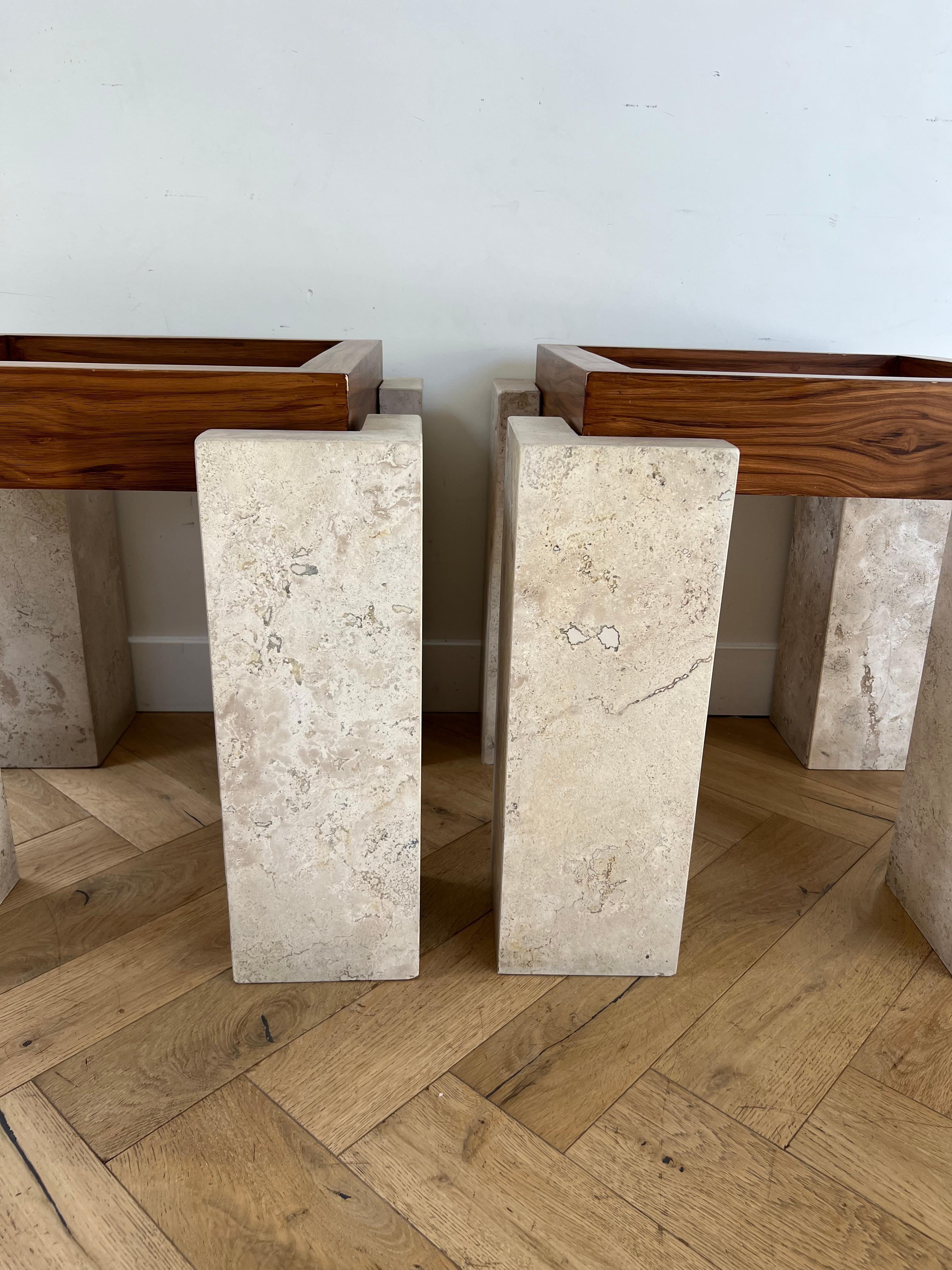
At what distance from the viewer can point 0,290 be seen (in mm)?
1308

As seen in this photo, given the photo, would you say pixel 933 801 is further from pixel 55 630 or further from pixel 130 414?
pixel 55 630

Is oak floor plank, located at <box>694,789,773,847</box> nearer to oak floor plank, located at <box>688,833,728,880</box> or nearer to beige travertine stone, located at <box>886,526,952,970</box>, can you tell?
oak floor plank, located at <box>688,833,728,880</box>

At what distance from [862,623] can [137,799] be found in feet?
3.47

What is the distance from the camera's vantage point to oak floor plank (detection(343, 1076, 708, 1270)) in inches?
25.1

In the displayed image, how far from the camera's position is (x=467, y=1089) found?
0.78 meters

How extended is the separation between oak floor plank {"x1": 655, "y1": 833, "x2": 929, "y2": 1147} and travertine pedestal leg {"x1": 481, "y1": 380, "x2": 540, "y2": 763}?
0.47 m

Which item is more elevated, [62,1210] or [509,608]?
[509,608]

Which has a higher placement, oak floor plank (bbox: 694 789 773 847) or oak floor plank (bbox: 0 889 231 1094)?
oak floor plank (bbox: 0 889 231 1094)

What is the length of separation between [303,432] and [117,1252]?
635 millimetres

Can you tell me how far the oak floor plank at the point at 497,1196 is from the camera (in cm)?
64

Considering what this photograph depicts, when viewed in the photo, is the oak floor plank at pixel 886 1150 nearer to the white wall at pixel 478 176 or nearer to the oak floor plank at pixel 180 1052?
the oak floor plank at pixel 180 1052

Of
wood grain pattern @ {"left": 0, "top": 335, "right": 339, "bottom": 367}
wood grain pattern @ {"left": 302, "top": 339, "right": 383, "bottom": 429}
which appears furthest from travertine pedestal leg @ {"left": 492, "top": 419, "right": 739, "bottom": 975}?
wood grain pattern @ {"left": 0, "top": 335, "right": 339, "bottom": 367}

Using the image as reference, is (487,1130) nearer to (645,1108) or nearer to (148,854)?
(645,1108)

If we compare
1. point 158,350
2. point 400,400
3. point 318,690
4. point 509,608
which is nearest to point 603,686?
point 509,608
